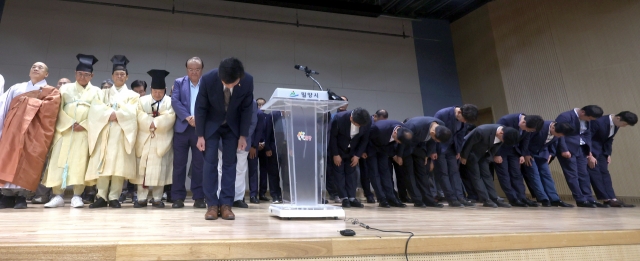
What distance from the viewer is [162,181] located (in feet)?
9.26

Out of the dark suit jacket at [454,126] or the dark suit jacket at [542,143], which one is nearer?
the dark suit jacket at [454,126]

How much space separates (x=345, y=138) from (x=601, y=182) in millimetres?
3211

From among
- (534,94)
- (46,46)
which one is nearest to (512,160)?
(534,94)

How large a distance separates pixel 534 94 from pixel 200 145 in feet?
19.6

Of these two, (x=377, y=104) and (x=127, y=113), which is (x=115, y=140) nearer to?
(x=127, y=113)

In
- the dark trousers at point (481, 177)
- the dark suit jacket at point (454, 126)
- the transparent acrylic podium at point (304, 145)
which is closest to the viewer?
the transparent acrylic podium at point (304, 145)

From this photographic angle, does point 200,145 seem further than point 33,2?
No

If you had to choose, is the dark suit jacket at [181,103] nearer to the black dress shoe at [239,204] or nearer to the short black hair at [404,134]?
the black dress shoe at [239,204]

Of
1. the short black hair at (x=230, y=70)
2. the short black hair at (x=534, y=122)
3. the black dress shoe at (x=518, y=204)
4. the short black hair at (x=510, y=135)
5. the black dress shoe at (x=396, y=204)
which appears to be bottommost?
the black dress shoe at (x=518, y=204)

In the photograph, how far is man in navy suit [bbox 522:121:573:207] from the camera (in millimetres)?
3955

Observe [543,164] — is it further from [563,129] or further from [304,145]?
[304,145]

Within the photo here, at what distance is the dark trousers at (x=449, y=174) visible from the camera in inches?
142

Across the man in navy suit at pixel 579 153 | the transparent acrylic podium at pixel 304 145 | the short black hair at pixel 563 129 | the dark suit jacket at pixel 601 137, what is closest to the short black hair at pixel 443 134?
the transparent acrylic podium at pixel 304 145

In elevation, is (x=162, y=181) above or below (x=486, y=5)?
below
